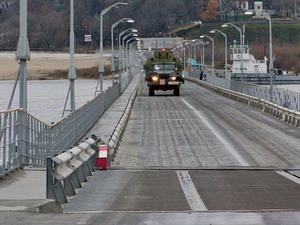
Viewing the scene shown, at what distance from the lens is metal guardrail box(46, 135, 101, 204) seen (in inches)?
569

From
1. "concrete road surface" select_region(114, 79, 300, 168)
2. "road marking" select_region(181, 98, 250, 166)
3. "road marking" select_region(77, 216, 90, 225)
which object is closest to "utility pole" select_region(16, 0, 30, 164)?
"concrete road surface" select_region(114, 79, 300, 168)

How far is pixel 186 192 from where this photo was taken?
17.9 metres

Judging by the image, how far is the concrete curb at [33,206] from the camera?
1265 centimetres

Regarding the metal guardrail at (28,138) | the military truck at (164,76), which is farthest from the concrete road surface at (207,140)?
the military truck at (164,76)

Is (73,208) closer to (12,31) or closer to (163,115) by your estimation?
(12,31)

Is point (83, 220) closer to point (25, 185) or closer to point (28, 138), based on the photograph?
point (25, 185)

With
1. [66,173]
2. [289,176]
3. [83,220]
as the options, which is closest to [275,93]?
[289,176]

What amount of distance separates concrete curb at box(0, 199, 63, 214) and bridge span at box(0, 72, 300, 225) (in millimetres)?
293

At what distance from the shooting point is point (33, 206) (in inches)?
503

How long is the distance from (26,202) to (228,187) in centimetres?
666

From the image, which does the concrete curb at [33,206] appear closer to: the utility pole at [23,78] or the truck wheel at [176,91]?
the utility pole at [23,78]

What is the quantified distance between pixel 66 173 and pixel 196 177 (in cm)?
656

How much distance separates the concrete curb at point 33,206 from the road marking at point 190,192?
2.60 m

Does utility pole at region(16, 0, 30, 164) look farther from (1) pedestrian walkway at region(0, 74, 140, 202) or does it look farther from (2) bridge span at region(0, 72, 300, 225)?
(2) bridge span at region(0, 72, 300, 225)
